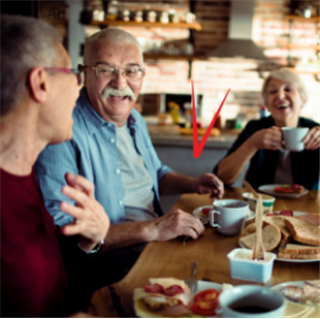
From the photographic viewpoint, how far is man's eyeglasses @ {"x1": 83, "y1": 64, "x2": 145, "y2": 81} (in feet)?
4.75

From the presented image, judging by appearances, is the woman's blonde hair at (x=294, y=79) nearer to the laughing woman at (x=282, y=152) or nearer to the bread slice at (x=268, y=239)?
the laughing woman at (x=282, y=152)

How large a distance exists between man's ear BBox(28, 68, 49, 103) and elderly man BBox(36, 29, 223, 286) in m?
0.49

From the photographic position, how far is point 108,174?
4.66 feet

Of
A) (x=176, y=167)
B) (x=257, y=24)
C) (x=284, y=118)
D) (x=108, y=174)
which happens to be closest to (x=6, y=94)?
(x=108, y=174)

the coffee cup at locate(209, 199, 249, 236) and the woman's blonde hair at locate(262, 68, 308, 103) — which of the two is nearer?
the coffee cup at locate(209, 199, 249, 236)

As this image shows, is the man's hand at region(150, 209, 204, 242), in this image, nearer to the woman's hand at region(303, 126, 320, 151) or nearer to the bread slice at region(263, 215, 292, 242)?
the bread slice at region(263, 215, 292, 242)

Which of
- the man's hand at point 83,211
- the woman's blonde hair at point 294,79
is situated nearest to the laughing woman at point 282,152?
the woman's blonde hair at point 294,79

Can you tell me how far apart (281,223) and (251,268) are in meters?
0.35

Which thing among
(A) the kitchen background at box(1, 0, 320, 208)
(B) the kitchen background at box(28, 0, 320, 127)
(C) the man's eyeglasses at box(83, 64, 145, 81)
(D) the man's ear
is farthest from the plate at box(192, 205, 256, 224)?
(B) the kitchen background at box(28, 0, 320, 127)

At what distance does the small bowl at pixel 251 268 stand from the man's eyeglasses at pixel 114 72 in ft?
2.87

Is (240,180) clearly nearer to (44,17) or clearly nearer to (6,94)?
(44,17)

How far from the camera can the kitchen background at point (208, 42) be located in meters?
4.73

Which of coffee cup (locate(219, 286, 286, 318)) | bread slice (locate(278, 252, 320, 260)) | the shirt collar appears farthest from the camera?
the shirt collar

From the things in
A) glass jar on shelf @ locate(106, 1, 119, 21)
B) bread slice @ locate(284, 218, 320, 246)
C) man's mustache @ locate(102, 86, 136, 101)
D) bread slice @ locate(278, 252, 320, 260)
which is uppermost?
glass jar on shelf @ locate(106, 1, 119, 21)
